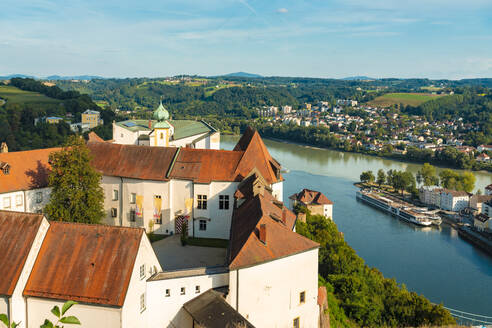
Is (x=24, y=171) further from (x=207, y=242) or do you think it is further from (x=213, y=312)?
(x=213, y=312)

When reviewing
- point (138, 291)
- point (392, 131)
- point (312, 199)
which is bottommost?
point (312, 199)

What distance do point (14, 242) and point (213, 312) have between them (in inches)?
208

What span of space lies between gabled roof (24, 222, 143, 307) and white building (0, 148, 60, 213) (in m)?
9.06

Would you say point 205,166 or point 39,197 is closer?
point 39,197

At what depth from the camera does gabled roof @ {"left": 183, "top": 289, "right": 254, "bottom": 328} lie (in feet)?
36.9

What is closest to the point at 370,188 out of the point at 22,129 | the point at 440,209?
the point at 440,209

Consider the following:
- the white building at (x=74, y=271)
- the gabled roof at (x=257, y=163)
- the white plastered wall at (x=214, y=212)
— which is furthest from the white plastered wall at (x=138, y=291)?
the gabled roof at (x=257, y=163)

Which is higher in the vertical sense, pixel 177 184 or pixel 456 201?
pixel 177 184

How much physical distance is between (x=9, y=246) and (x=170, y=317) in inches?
176

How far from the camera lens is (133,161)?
69.9 feet

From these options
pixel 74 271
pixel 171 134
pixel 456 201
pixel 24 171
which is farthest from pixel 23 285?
pixel 456 201

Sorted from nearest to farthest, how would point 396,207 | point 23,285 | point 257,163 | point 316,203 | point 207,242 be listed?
point 23,285 → point 207,242 → point 257,163 → point 316,203 → point 396,207

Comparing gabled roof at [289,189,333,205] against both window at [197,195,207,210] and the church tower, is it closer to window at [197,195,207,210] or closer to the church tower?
the church tower

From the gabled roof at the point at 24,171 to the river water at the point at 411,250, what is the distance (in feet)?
70.2
